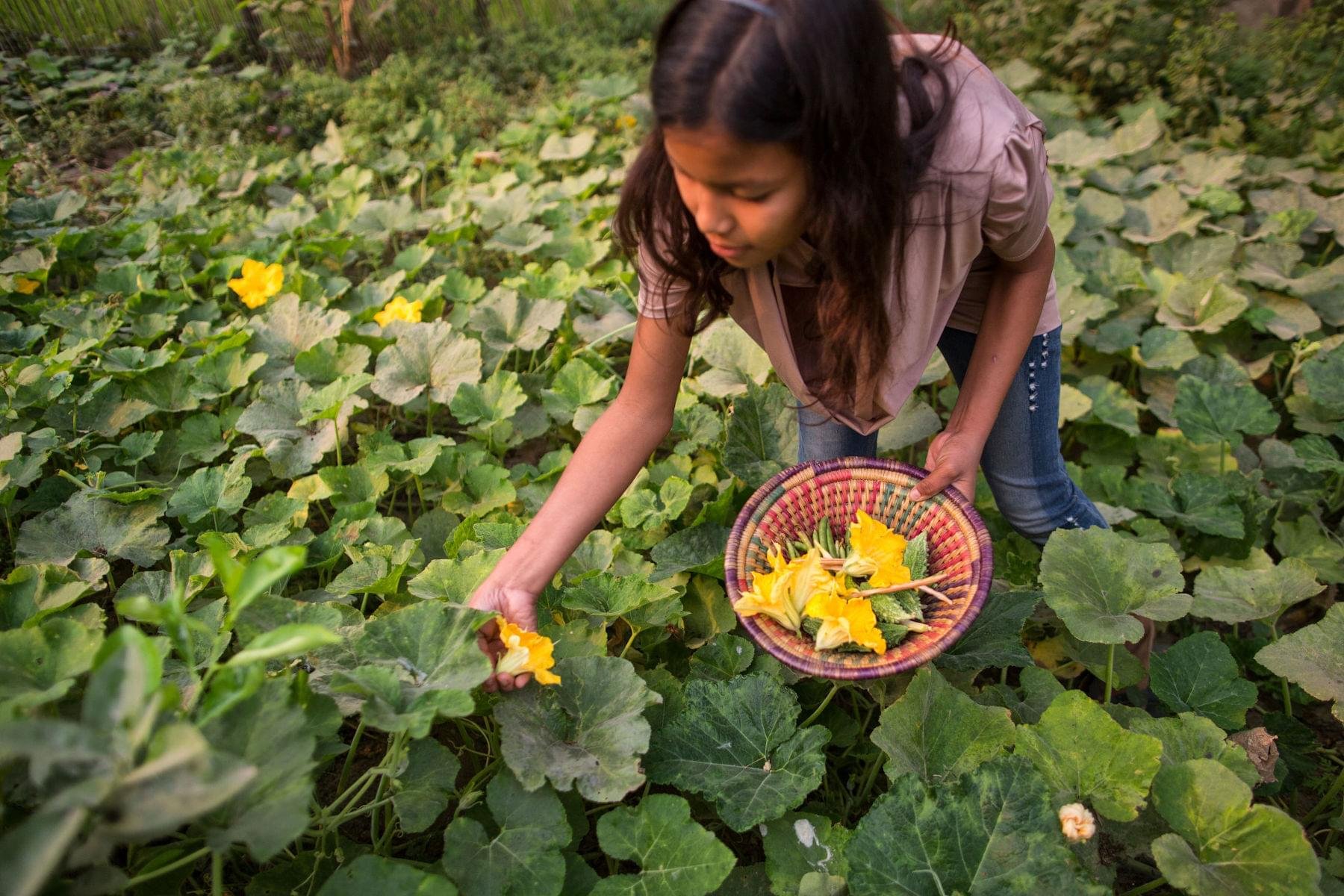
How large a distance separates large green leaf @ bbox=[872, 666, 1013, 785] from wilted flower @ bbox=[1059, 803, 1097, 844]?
6.5 inches

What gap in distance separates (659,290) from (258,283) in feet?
6.40

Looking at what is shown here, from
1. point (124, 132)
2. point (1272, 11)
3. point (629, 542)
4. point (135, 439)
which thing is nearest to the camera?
point (629, 542)

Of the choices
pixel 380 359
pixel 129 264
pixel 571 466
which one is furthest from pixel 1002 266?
pixel 129 264

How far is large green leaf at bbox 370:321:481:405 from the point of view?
243 cm

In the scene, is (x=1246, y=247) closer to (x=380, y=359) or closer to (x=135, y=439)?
(x=380, y=359)

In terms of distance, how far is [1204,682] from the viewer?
179cm

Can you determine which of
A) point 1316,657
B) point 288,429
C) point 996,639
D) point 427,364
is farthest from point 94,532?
point 1316,657

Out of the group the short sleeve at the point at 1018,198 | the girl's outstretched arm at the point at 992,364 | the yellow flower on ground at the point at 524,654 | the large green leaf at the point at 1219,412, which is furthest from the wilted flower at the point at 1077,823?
the large green leaf at the point at 1219,412

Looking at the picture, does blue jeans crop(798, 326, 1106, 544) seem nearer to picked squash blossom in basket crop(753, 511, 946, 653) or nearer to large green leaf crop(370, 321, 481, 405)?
picked squash blossom in basket crop(753, 511, 946, 653)

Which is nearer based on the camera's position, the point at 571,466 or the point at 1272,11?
the point at 571,466

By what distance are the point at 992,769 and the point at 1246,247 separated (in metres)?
2.86

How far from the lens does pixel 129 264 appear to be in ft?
9.98

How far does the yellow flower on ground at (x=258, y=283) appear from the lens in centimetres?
292

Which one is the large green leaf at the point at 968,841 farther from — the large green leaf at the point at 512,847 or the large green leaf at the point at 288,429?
the large green leaf at the point at 288,429
